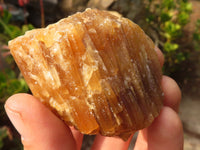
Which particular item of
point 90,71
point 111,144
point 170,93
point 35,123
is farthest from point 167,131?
point 35,123

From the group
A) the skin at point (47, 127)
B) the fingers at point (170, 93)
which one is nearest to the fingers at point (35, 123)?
the skin at point (47, 127)

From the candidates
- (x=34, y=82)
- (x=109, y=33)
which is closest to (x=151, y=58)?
(x=109, y=33)

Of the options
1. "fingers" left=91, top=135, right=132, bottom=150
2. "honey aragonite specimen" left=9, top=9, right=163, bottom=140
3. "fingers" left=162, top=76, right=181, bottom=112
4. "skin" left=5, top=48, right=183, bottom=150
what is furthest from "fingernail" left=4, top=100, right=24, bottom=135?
"fingers" left=162, top=76, right=181, bottom=112

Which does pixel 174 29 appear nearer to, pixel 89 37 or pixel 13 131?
pixel 89 37

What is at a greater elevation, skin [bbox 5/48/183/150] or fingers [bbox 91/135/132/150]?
skin [bbox 5/48/183/150]

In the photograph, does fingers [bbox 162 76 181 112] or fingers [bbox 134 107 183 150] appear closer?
fingers [bbox 134 107 183 150]

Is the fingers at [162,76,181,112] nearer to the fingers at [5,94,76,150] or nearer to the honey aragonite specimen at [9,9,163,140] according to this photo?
the honey aragonite specimen at [9,9,163,140]
